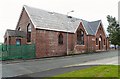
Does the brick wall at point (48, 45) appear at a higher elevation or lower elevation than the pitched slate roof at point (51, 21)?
lower

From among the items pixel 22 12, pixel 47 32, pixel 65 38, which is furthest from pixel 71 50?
pixel 22 12

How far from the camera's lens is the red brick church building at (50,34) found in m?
30.5

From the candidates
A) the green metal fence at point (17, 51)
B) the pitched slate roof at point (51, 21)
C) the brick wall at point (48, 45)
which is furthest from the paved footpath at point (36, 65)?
the pitched slate roof at point (51, 21)

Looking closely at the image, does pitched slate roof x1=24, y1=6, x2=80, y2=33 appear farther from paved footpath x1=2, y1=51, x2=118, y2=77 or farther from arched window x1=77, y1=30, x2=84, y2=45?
paved footpath x1=2, y1=51, x2=118, y2=77

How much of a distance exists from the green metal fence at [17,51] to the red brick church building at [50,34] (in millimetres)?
1208

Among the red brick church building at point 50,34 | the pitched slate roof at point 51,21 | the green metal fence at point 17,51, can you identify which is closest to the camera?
the green metal fence at point 17,51

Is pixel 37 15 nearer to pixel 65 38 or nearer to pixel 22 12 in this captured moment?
pixel 22 12

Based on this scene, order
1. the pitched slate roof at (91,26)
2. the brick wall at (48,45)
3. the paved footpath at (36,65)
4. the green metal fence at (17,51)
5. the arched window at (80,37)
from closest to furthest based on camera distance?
1. the paved footpath at (36,65)
2. the green metal fence at (17,51)
3. the brick wall at (48,45)
4. the arched window at (80,37)
5. the pitched slate roof at (91,26)

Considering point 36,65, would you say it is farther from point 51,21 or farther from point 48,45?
point 51,21

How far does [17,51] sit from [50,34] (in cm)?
721

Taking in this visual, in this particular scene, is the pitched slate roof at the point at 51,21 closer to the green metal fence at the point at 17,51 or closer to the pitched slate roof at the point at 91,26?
the green metal fence at the point at 17,51

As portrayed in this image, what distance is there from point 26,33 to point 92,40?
17.2m

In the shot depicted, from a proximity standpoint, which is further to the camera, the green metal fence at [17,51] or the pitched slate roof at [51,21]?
the pitched slate roof at [51,21]

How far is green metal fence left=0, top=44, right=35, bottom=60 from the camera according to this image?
26094 millimetres
